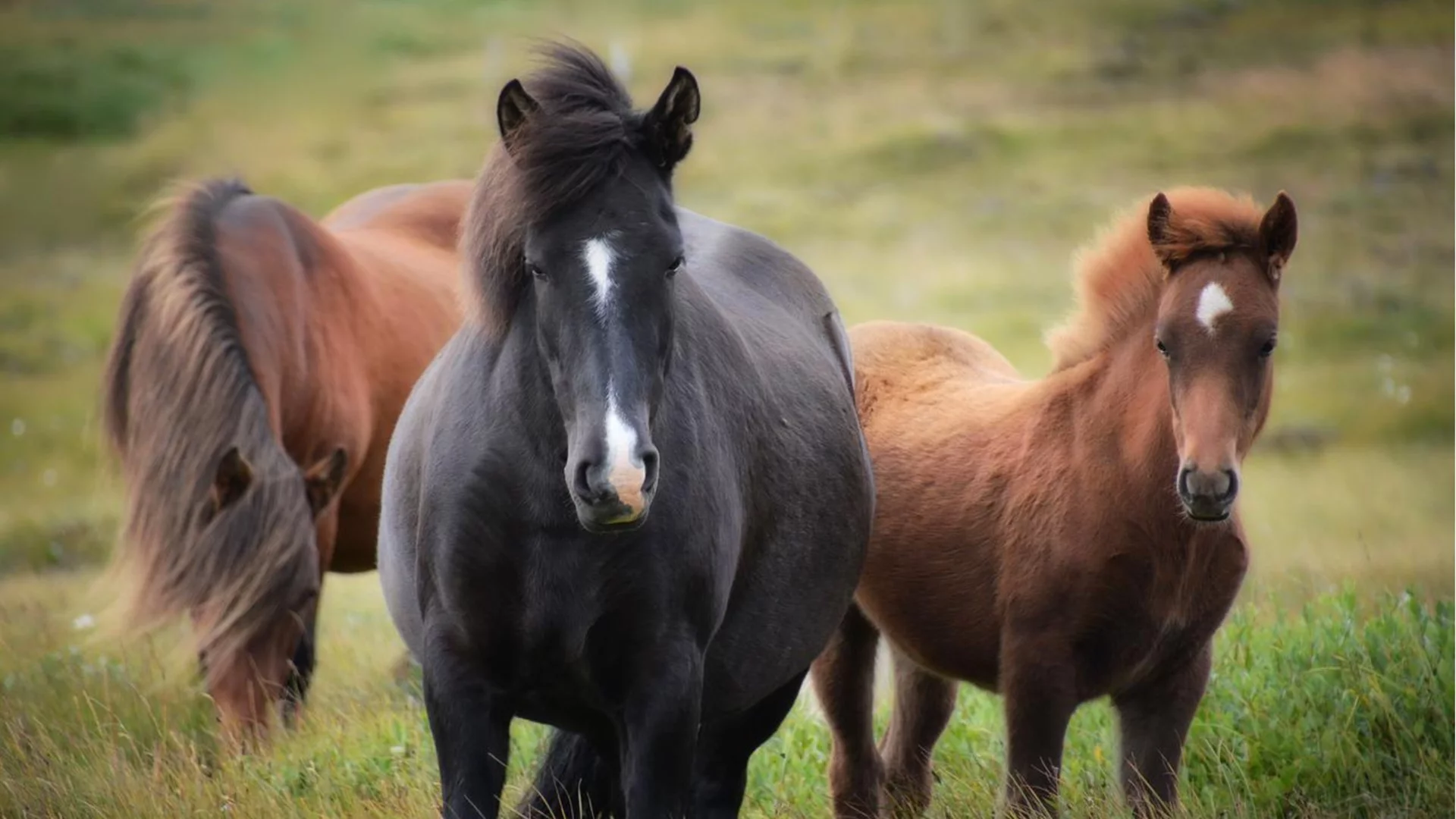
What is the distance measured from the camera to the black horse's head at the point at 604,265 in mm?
2947

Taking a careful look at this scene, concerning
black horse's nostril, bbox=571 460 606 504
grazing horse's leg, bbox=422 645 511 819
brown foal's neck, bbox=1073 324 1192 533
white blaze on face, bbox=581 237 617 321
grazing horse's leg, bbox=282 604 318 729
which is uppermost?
white blaze on face, bbox=581 237 617 321

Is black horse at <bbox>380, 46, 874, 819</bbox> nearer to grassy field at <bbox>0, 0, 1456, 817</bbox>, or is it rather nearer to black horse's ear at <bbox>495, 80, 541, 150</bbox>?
black horse's ear at <bbox>495, 80, 541, 150</bbox>

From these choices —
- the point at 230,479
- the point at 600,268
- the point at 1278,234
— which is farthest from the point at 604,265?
the point at 230,479

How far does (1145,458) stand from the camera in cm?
449

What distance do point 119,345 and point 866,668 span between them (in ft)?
10.6

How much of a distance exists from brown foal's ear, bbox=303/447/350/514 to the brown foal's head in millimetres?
3246

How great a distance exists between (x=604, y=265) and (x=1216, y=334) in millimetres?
1899

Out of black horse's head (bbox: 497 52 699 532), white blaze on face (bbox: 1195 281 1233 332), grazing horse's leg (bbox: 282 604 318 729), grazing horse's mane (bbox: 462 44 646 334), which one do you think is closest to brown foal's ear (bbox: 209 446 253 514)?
grazing horse's leg (bbox: 282 604 318 729)

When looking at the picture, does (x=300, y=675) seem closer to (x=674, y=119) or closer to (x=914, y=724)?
(x=914, y=724)

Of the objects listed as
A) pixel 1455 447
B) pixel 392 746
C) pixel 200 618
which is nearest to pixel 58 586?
pixel 200 618

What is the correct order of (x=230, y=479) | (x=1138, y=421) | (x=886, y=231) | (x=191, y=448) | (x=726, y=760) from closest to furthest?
(x=726, y=760)
(x=1138, y=421)
(x=230, y=479)
(x=191, y=448)
(x=886, y=231)

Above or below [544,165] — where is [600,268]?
→ below

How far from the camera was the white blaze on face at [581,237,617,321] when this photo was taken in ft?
10.1

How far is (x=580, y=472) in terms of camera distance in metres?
2.95
